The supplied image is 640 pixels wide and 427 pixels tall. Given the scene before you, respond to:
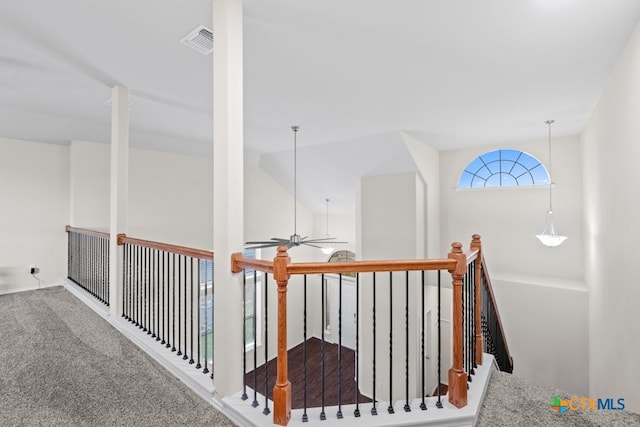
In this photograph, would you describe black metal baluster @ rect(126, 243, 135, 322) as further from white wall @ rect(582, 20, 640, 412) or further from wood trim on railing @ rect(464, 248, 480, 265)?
white wall @ rect(582, 20, 640, 412)

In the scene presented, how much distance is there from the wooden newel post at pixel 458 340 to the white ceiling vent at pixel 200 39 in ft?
7.51

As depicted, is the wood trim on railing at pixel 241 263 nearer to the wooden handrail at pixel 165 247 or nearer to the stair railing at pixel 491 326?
the wooden handrail at pixel 165 247

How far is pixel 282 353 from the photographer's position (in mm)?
1695

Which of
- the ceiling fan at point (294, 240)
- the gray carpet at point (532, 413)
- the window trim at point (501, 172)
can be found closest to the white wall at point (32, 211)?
the ceiling fan at point (294, 240)

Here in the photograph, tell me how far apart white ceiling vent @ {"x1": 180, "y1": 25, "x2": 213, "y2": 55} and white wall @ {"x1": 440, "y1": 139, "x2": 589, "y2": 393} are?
4.86 metres

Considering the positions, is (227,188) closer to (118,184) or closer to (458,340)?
(458,340)

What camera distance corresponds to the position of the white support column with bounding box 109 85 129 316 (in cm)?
326

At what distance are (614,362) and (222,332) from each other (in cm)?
379

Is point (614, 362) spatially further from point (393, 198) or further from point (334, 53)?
point (334, 53)

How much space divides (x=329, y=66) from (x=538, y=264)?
207 inches

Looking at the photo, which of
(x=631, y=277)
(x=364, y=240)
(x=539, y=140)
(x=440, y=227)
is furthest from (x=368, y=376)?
(x=539, y=140)

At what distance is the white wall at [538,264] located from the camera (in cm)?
506

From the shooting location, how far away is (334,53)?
263 centimetres

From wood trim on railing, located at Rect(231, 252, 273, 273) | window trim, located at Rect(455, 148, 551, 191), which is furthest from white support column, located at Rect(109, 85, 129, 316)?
window trim, located at Rect(455, 148, 551, 191)
